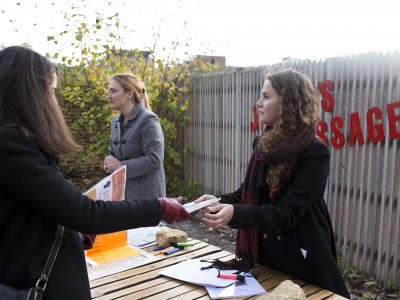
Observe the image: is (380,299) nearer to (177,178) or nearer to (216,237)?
(216,237)

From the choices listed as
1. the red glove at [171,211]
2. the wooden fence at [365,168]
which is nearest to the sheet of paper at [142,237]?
the red glove at [171,211]

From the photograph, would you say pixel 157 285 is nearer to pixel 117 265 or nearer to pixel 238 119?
pixel 117 265

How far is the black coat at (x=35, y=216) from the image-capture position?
3.73 feet

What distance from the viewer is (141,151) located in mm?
3514

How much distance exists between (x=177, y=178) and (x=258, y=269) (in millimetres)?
5829

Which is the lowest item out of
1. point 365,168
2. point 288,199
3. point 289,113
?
point 365,168

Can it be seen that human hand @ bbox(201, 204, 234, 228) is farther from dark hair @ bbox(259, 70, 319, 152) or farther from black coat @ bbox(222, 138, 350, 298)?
dark hair @ bbox(259, 70, 319, 152)

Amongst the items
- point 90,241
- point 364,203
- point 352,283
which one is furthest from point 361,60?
point 90,241

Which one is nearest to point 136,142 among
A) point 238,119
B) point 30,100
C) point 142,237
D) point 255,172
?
point 142,237

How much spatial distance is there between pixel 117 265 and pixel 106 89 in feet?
15.8

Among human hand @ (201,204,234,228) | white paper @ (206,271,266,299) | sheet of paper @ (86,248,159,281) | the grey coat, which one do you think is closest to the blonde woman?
the grey coat

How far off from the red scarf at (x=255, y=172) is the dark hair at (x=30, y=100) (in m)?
1.03

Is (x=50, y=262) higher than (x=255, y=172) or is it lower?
lower

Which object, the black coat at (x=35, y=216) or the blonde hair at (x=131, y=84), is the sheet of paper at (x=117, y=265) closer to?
the black coat at (x=35, y=216)
